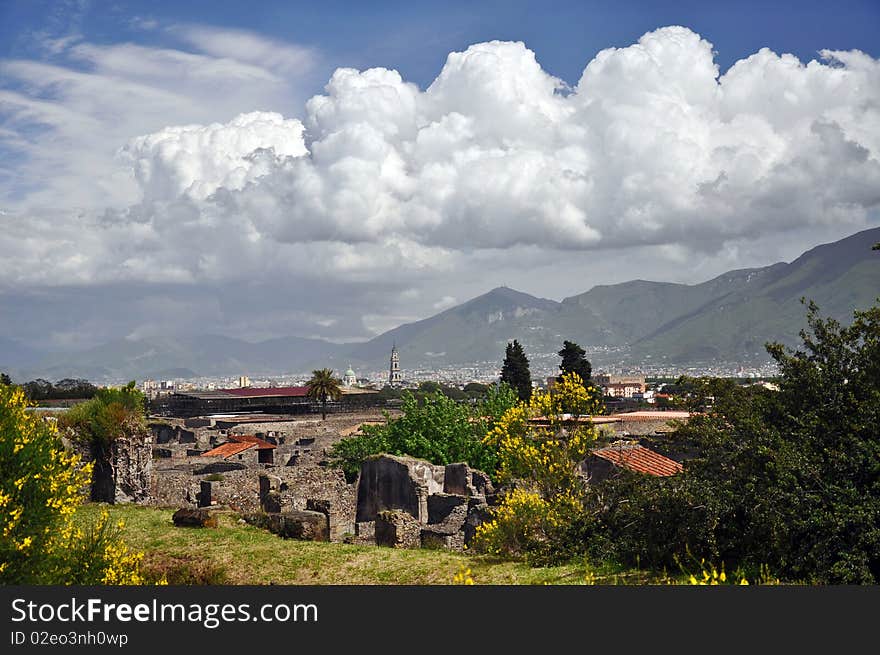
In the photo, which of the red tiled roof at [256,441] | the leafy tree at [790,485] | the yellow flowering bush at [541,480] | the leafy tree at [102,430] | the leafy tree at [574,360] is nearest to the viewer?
the leafy tree at [790,485]

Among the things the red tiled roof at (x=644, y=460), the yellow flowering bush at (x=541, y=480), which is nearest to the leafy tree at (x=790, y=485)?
the yellow flowering bush at (x=541, y=480)

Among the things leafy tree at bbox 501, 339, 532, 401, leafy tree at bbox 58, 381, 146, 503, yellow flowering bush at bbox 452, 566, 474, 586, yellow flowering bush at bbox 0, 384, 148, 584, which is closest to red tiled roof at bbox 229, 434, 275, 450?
leafy tree at bbox 58, 381, 146, 503

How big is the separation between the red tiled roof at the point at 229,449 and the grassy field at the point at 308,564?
22.4m

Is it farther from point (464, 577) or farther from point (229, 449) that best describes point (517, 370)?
point (464, 577)

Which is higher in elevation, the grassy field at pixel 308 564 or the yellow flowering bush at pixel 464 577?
the yellow flowering bush at pixel 464 577

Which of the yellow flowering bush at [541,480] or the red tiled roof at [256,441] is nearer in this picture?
the yellow flowering bush at [541,480]

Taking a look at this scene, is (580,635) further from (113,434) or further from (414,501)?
(113,434)

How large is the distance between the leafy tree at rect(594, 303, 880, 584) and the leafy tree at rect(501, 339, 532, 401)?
49099 mm

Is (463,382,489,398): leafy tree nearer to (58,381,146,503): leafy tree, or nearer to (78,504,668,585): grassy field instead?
(58,381,146,503): leafy tree

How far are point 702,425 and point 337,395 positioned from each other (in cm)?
6544

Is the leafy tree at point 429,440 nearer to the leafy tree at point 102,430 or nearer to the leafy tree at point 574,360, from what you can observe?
the leafy tree at point 102,430

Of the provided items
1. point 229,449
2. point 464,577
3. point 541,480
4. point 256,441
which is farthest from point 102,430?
point 464,577

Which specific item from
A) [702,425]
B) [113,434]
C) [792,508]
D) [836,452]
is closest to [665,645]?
[792,508]

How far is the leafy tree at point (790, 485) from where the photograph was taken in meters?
12.1
